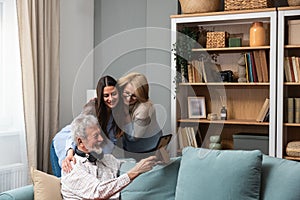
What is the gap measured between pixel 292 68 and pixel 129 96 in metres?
1.53

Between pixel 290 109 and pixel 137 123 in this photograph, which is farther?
pixel 290 109

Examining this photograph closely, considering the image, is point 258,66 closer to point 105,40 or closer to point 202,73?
point 202,73

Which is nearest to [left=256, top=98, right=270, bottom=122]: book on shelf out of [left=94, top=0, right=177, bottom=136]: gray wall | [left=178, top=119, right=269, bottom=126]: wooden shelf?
[left=178, top=119, right=269, bottom=126]: wooden shelf

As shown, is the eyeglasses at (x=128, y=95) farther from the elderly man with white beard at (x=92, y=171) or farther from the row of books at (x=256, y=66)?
the row of books at (x=256, y=66)

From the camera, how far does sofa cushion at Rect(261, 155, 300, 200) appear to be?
2654mm

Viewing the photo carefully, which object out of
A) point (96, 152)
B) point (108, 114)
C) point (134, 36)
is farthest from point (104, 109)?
point (134, 36)

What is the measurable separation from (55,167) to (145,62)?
1370mm

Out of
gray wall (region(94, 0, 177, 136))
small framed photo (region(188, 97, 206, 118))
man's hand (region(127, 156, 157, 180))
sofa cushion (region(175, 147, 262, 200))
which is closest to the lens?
sofa cushion (region(175, 147, 262, 200))

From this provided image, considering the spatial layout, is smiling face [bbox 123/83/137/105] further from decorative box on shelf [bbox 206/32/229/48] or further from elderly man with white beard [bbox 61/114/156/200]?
decorative box on shelf [bbox 206/32/229/48]

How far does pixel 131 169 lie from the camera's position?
301 cm

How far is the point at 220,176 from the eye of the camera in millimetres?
2840

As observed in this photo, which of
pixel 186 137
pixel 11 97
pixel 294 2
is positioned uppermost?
pixel 294 2

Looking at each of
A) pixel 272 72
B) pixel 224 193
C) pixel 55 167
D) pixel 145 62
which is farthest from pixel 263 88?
pixel 55 167

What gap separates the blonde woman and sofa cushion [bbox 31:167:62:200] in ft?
1.62
